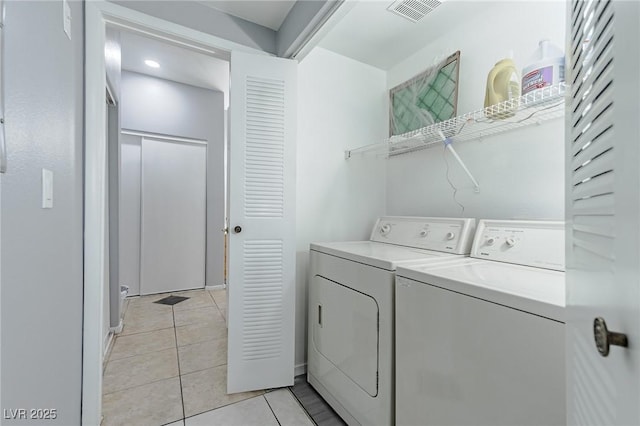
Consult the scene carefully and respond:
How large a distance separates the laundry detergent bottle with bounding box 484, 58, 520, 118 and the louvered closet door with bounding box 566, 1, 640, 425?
0.88 m

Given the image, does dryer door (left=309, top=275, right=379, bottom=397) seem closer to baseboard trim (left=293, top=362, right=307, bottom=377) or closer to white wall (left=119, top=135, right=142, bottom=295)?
baseboard trim (left=293, top=362, right=307, bottom=377)

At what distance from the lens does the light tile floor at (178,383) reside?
1.50 metres

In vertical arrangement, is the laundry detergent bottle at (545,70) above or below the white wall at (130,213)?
above

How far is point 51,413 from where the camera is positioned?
2.93 ft

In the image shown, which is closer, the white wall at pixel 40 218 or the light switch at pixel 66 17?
the white wall at pixel 40 218

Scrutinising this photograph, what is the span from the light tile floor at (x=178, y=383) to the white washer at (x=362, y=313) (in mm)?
294

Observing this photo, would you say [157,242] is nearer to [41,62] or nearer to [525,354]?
[41,62]

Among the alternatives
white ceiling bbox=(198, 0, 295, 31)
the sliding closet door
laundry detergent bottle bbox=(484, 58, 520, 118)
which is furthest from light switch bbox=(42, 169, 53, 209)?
the sliding closet door

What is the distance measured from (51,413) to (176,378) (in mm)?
1051

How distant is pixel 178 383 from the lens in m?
1.79

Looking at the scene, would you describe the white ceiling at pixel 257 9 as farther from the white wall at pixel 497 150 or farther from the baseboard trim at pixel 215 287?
the baseboard trim at pixel 215 287

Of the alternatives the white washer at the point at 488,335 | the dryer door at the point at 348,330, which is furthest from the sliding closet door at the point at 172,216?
the white washer at the point at 488,335

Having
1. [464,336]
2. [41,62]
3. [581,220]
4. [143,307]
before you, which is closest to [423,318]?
[464,336]

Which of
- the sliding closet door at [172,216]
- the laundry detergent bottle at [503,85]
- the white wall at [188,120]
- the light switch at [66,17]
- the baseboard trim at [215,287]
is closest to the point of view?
the light switch at [66,17]
